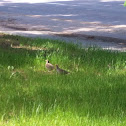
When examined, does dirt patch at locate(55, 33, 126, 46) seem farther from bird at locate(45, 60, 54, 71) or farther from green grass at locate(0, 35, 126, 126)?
bird at locate(45, 60, 54, 71)

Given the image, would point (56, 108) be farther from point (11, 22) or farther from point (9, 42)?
point (11, 22)

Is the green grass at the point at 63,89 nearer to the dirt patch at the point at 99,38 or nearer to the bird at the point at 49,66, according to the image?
the bird at the point at 49,66

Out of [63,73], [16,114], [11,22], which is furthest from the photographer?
[11,22]

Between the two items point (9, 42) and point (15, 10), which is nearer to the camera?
point (9, 42)

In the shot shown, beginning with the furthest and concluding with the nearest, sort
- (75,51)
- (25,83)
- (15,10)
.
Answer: (15,10) < (75,51) < (25,83)

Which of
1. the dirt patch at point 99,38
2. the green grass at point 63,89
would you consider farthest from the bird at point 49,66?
the dirt patch at point 99,38

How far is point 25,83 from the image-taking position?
19.5ft

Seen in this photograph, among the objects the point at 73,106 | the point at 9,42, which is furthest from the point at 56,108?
the point at 9,42

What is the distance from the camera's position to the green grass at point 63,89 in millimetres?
4422

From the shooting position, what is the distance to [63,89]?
18.2 ft

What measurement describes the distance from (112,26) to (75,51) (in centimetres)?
512

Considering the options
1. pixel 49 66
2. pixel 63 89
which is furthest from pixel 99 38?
pixel 63 89

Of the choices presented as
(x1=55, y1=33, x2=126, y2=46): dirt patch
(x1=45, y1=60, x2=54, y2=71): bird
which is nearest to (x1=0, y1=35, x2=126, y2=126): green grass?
(x1=45, y1=60, x2=54, y2=71): bird

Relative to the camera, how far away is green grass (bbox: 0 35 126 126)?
4422mm
